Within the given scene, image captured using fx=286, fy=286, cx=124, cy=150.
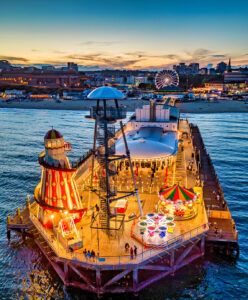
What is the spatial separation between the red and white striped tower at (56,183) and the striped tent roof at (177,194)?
7.25 meters

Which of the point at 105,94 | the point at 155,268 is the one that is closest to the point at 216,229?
the point at 155,268

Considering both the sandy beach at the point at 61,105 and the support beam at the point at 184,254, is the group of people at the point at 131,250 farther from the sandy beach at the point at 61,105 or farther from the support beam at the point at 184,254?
the sandy beach at the point at 61,105

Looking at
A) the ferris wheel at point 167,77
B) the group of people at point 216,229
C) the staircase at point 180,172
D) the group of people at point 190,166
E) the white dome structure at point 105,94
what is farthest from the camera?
the ferris wheel at point 167,77

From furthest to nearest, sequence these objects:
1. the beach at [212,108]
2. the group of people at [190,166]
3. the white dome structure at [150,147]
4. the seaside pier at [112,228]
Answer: the beach at [212,108], the group of people at [190,166], the white dome structure at [150,147], the seaside pier at [112,228]

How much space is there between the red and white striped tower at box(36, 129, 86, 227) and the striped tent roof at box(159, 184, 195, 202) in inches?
286

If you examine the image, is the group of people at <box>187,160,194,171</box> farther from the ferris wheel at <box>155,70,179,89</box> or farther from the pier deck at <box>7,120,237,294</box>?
the ferris wheel at <box>155,70,179,89</box>

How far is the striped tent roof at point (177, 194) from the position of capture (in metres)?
23.7

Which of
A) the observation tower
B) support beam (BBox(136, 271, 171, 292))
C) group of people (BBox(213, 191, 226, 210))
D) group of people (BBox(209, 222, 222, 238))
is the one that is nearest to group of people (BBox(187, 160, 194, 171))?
group of people (BBox(213, 191, 226, 210))

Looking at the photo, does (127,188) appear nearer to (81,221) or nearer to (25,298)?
(81,221)

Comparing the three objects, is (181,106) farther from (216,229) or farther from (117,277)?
(117,277)

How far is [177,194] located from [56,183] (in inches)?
391

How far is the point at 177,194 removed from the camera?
941 inches

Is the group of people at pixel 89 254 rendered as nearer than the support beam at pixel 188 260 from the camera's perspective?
Yes

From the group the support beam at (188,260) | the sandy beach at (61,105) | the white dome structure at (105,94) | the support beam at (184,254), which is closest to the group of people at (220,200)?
the support beam at (188,260)
